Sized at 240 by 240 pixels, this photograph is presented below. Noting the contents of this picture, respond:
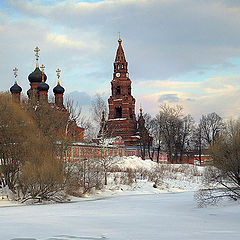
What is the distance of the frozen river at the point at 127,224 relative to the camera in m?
11.9

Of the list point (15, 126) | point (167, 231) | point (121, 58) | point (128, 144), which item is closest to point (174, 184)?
point (15, 126)

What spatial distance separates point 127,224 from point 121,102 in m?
60.2

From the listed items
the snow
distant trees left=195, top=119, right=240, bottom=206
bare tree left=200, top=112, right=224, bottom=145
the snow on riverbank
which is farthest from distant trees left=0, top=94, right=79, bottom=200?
bare tree left=200, top=112, right=224, bottom=145

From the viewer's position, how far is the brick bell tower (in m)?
72.2

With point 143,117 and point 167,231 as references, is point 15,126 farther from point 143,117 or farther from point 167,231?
point 143,117

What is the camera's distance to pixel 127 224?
14148mm

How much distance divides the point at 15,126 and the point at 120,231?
1479 cm

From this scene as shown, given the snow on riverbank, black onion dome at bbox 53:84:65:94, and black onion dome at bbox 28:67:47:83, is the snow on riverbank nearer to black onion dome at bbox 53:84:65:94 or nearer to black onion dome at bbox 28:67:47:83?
black onion dome at bbox 53:84:65:94

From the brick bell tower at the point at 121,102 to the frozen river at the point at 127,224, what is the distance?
53.0 meters

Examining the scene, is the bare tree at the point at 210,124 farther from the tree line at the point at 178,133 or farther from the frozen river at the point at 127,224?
the frozen river at the point at 127,224

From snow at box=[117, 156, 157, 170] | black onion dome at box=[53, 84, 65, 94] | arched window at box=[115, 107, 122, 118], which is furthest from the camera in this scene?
arched window at box=[115, 107, 122, 118]

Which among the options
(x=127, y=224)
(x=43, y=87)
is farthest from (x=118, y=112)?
(x=127, y=224)

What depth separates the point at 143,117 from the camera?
7125 centimetres

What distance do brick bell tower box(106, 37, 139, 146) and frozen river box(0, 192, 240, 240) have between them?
53043 mm
